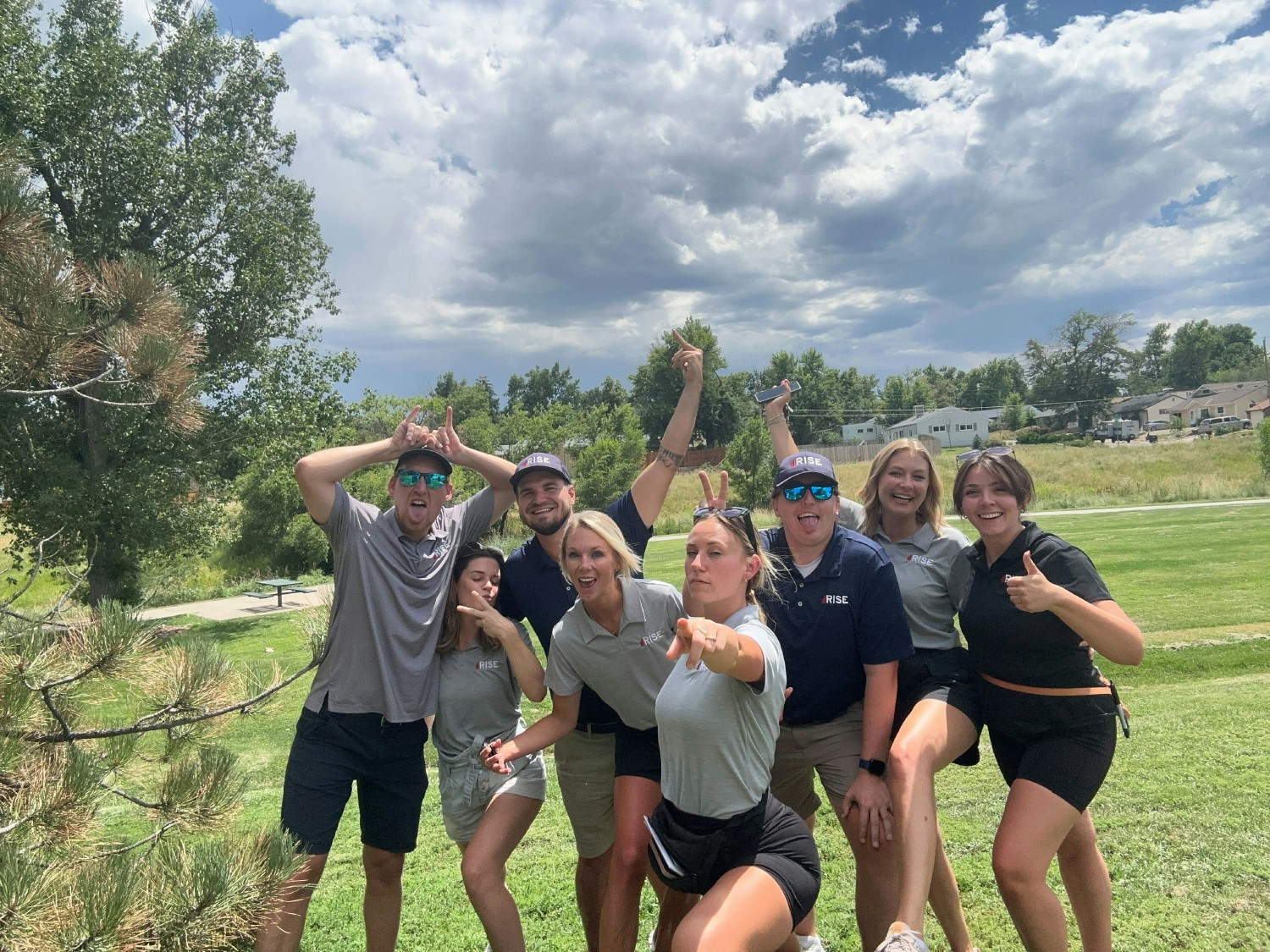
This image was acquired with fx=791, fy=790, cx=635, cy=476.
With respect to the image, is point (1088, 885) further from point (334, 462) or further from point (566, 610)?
point (334, 462)

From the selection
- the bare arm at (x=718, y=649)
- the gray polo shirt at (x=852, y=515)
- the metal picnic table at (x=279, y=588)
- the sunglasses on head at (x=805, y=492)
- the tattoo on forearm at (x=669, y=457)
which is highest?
the tattoo on forearm at (x=669, y=457)

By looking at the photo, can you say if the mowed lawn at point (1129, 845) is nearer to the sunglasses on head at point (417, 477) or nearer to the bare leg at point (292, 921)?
the bare leg at point (292, 921)

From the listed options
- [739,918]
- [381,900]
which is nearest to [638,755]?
[739,918]

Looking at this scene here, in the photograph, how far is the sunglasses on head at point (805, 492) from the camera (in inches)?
132

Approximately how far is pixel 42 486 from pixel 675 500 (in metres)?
28.1

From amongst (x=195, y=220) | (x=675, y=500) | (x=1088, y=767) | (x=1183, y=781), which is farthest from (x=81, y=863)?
(x=675, y=500)

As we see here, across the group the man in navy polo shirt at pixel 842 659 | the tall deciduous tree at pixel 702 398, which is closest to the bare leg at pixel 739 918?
the man in navy polo shirt at pixel 842 659

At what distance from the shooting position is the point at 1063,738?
3021 mm

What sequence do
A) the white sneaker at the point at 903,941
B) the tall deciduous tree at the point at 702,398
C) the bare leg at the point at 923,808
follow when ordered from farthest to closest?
the tall deciduous tree at the point at 702,398
the bare leg at the point at 923,808
the white sneaker at the point at 903,941

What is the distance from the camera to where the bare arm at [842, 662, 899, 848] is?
308 cm

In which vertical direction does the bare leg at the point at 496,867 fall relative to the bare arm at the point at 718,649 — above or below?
below

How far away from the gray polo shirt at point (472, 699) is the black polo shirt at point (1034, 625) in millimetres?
1936

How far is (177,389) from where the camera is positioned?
341 centimetres

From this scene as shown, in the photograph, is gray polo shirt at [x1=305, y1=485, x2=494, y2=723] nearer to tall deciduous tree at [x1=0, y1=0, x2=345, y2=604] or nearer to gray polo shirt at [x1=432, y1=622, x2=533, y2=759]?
gray polo shirt at [x1=432, y1=622, x2=533, y2=759]
